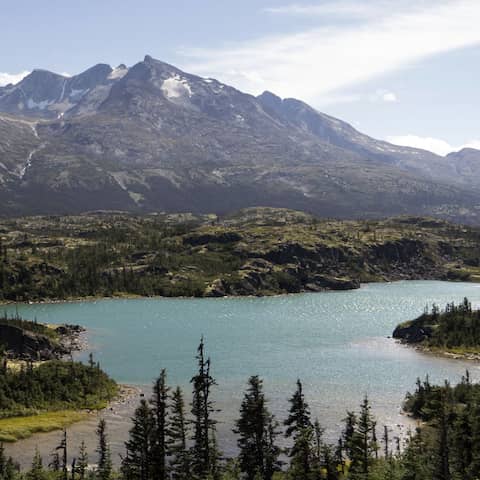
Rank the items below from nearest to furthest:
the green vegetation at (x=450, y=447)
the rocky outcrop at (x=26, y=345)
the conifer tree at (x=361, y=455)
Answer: the green vegetation at (x=450, y=447) < the conifer tree at (x=361, y=455) < the rocky outcrop at (x=26, y=345)

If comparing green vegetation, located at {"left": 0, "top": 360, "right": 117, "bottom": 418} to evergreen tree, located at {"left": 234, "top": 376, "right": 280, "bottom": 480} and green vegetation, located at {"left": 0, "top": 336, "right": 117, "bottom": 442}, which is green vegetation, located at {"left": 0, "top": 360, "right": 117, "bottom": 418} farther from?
evergreen tree, located at {"left": 234, "top": 376, "right": 280, "bottom": 480}

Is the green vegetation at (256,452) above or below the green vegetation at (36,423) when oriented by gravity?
above

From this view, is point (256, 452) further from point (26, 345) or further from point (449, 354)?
point (449, 354)

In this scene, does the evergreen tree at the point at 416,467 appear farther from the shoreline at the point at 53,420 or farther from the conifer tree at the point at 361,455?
the shoreline at the point at 53,420

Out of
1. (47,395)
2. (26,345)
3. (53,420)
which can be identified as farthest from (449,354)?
(53,420)

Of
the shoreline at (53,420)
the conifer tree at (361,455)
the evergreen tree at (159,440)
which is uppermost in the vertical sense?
the evergreen tree at (159,440)

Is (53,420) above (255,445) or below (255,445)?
below

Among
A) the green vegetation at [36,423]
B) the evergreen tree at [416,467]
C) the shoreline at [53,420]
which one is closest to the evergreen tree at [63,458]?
the shoreline at [53,420]

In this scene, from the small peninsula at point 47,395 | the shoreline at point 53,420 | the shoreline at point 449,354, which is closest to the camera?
the shoreline at point 53,420

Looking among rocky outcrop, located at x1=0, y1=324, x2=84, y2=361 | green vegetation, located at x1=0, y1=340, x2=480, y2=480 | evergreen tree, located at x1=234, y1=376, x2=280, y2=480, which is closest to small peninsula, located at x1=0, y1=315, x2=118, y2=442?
rocky outcrop, located at x1=0, y1=324, x2=84, y2=361

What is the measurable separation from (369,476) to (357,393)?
69.7 metres

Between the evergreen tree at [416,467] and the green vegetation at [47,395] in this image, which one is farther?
the green vegetation at [47,395]

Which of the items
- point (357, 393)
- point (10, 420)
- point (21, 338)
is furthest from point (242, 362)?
point (10, 420)

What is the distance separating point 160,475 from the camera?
67000 mm
